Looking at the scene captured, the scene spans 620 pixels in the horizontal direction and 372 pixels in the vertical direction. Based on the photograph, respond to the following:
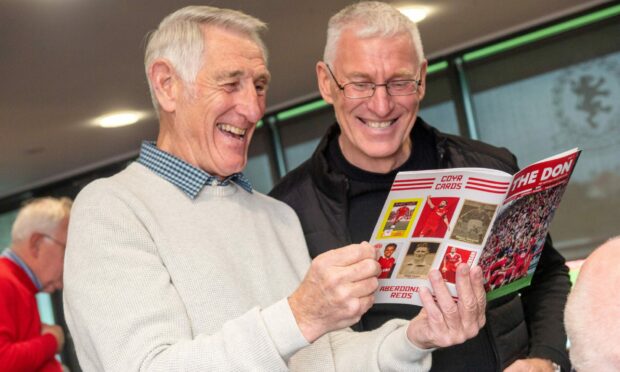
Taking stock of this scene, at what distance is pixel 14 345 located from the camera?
3053 mm

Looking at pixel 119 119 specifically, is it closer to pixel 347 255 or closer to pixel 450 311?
pixel 450 311

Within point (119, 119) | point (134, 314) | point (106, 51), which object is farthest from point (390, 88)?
point (119, 119)

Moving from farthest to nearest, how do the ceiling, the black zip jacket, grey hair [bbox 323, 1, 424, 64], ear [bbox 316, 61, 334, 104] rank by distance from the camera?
the ceiling → ear [bbox 316, 61, 334, 104] → grey hair [bbox 323, 1, 424, 64] → the black zip jacket

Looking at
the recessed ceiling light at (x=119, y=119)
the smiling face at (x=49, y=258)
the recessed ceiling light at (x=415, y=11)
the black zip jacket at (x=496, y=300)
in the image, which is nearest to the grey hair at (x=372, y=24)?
the black zip jacket at (x=496, y=300)

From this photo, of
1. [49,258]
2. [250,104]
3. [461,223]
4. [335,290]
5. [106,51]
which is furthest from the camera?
[106,51]

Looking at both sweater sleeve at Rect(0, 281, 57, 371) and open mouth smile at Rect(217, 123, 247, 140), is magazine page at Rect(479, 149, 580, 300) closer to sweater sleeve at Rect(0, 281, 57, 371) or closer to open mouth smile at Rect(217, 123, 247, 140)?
open mouth smile at Rect(217, 123, 247, 140)

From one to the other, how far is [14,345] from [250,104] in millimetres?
1776

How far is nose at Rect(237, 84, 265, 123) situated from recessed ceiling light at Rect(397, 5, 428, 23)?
3.18 metres

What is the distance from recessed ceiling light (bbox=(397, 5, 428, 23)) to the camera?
15.8 ft

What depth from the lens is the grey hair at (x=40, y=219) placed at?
3523mm

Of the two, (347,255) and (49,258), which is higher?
(347,255)

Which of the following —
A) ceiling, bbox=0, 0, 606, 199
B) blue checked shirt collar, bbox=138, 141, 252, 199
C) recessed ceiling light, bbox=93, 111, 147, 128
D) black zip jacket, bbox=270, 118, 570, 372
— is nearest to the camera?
blue checked shirt collar, bbox=138, 141, 252, 199

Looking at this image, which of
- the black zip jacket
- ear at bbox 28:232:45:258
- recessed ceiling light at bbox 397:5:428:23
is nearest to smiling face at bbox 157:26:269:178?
the black zip jacket

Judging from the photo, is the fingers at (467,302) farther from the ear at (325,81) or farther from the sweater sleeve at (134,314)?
the ear at (325,81)
